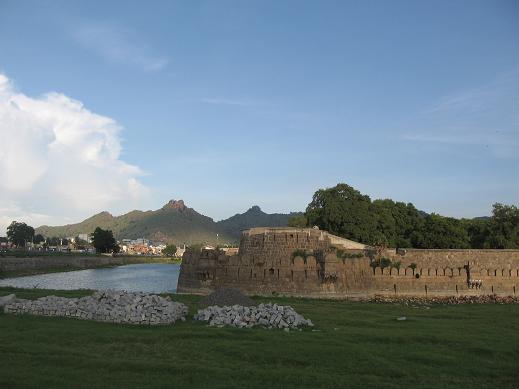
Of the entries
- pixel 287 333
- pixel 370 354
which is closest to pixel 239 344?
pixel 287 333

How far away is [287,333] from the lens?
14.8m

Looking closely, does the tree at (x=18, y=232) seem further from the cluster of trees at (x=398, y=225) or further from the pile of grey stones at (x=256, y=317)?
the pile of grey stones at (x=256, y=317)

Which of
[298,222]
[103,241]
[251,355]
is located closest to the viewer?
[251,355]

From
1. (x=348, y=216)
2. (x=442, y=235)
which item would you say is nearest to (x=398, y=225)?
(x=442, y=235)

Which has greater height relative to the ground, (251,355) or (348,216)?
(348,216)

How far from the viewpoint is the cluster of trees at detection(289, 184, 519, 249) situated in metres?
51.2

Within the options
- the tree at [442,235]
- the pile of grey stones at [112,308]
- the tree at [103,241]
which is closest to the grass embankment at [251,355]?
the pile of grey stones at [112,308]

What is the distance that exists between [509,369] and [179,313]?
1005 centimetres

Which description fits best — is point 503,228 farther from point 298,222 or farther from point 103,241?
point 103,241

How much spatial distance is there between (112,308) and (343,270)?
1789cm

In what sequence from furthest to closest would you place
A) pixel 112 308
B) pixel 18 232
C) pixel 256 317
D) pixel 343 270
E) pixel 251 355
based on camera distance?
pixel 18 232 → pixel 343 270 → pixel 112 308 → pixel 256 317 → pixel 251 355

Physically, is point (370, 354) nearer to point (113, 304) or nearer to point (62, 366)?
point (62, 366)

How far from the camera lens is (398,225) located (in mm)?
58625

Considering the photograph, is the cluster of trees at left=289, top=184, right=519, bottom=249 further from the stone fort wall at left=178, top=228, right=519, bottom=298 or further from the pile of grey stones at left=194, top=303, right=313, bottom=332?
A: the pile of grey stones at left=194, top=303, right=313, bottom=332
